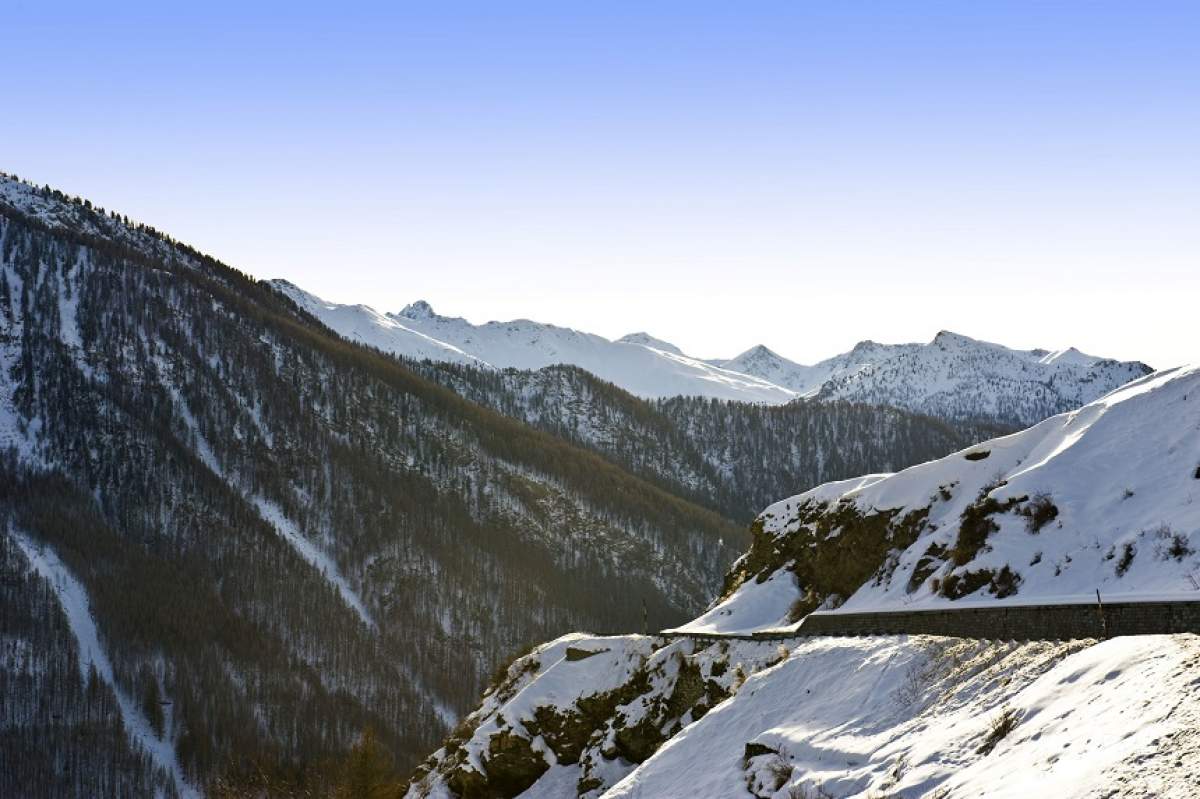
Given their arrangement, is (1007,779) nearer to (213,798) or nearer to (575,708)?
(575,708)

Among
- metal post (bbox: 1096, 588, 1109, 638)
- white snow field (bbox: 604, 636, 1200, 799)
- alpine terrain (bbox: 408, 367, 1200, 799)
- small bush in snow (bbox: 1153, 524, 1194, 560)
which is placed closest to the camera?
white snow field (bbox: 604, 636, 1200, 799)

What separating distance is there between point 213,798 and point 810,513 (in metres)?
135

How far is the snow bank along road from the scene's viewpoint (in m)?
27.6

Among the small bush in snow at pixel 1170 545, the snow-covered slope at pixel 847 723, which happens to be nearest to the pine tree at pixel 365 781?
the snow-covered slope at pixel 847 723

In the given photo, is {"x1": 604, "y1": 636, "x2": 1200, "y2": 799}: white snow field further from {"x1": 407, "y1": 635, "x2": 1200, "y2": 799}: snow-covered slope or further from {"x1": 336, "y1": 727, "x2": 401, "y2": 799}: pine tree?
{"x1": 336, "y1": 727, "x2": 401, "y2": 799}: pine tree

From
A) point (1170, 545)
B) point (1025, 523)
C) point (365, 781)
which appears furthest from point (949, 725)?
point (365, 781)

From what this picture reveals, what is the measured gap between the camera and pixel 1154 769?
62.1 ft

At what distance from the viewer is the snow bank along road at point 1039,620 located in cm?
2756

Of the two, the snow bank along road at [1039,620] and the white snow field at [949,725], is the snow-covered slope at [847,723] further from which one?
the snow bank along road at [1039,620]

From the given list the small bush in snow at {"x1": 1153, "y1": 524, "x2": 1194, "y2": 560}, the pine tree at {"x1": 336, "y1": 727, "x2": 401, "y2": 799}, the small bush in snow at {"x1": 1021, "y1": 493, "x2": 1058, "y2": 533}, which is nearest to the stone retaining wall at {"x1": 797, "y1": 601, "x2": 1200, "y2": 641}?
the small bush in snow at {"x1": 1153, "y1": 524, "x2": 1194, "y2": 560}

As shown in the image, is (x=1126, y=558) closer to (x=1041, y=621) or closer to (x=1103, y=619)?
(x=1041, y=621)

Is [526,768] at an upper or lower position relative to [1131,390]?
lower

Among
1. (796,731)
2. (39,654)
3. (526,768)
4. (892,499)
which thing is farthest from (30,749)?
(796,731)

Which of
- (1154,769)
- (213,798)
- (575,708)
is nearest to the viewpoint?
(1154,769)
